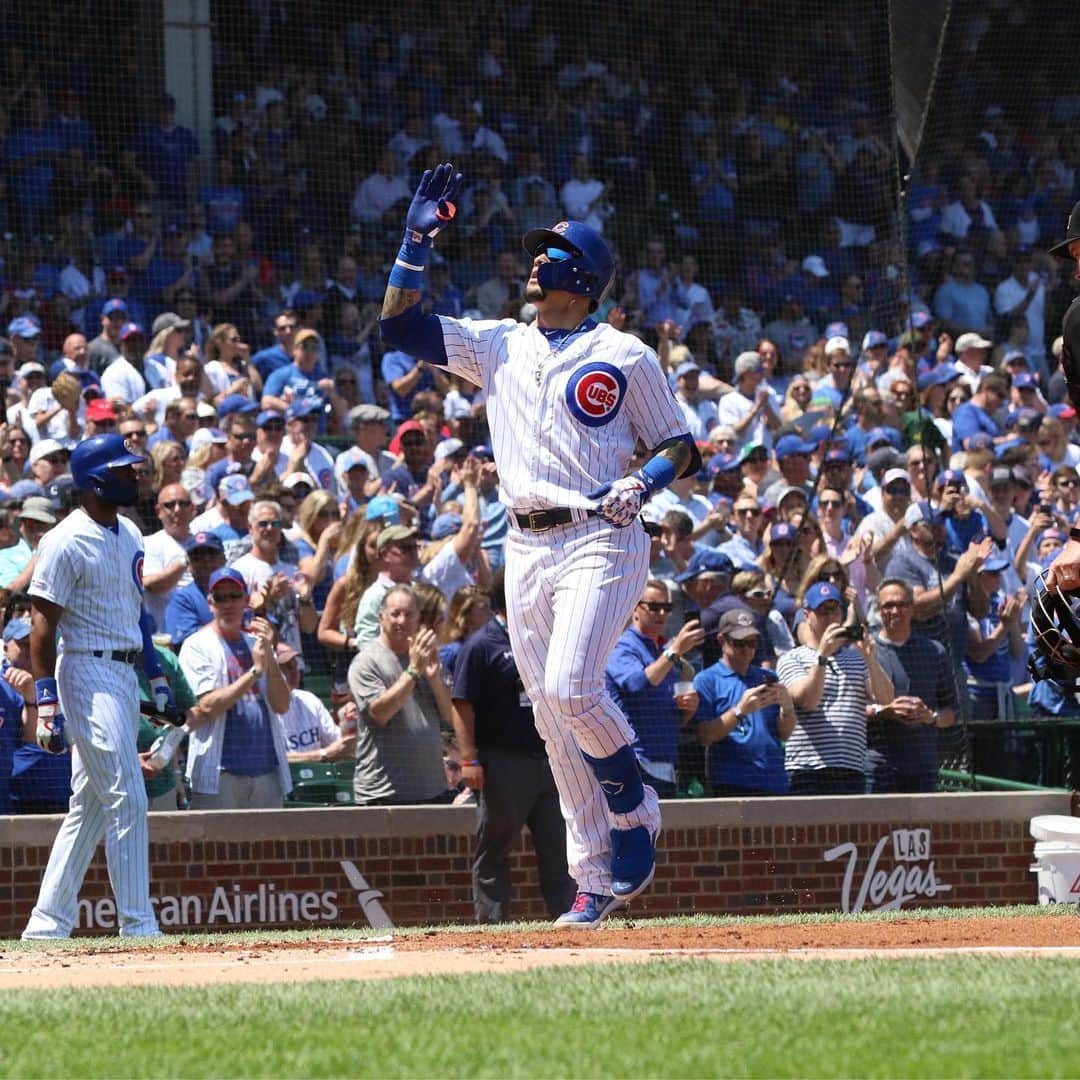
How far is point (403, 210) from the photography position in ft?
54.8

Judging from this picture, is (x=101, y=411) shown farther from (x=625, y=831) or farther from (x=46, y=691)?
(x=625, y=831)

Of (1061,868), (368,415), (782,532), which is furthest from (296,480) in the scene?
(1061,868)

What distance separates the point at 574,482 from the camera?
6.11 meters

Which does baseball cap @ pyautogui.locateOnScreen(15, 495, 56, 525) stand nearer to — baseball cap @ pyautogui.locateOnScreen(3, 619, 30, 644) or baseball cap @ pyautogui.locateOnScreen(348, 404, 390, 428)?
baseball cap @ pyautogui.locateOnScreen(3, 619, 30, 644)

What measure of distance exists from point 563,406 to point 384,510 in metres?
4.69

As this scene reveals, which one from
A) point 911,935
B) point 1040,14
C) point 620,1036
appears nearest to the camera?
point 620,1036

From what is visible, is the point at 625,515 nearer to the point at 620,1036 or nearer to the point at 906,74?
the point at 620,1036

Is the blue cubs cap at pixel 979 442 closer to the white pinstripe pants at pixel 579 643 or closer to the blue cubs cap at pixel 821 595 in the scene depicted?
the blue cubs cap at pixel 821 595

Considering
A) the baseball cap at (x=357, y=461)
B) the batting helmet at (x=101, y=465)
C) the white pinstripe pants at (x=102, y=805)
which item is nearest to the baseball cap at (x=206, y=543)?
the baseball cap at (x=357, y=461)

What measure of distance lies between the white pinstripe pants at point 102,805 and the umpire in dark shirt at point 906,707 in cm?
392

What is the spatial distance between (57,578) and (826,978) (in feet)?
12.7

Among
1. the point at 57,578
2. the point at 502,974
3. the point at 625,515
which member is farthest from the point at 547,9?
the point at 502,974

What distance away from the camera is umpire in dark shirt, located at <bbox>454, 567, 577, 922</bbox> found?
8.59 meters

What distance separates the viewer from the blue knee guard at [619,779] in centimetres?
619
